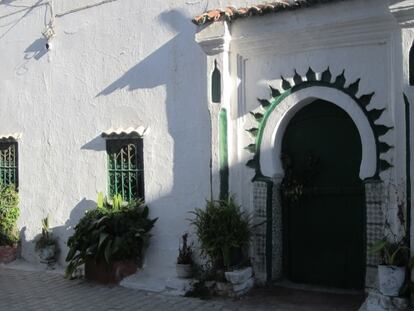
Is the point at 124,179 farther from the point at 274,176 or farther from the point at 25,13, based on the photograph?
the point at 25,13

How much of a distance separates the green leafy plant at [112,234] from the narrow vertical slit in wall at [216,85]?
194 cm

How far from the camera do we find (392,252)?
541 cm

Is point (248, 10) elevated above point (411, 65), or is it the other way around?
point (248, 10)

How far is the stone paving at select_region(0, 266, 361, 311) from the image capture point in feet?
19.7

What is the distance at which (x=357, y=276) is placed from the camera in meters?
6.36

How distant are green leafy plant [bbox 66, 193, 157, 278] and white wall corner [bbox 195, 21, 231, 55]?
246 centimetres

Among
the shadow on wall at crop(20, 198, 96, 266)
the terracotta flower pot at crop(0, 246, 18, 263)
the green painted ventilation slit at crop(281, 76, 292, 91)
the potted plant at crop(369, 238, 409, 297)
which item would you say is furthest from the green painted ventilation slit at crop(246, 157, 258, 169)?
the terracotta flower pot at crop(0, 246, 18, 263)

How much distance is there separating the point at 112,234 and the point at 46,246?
1790 millimetres

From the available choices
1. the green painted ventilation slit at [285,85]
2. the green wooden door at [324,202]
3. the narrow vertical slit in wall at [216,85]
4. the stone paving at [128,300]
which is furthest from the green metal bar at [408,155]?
the narrow vertical slit in wall at [216,85]

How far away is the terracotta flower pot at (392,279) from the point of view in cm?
520

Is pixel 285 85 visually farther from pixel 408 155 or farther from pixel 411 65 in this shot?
pixel 408 155

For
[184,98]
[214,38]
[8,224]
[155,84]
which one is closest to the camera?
[214,38]

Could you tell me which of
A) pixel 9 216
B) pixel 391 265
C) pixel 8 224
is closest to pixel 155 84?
pixel 9 216

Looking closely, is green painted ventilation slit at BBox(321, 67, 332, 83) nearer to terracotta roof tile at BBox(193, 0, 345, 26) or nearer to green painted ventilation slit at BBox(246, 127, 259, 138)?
terracotta roof tile at BBox(193, 0, 345, 26)
